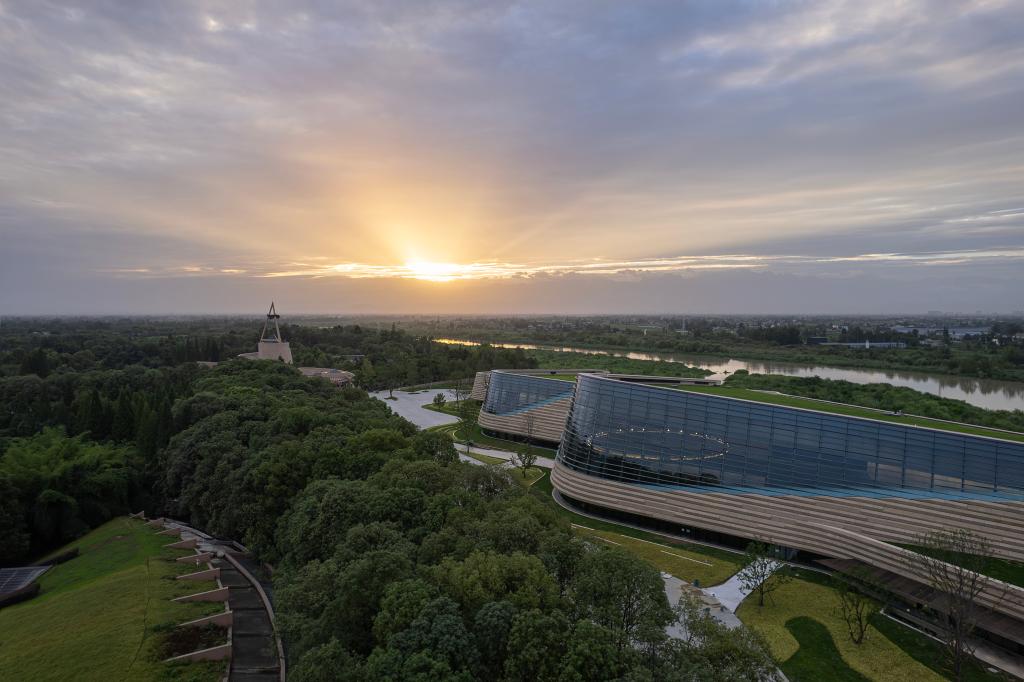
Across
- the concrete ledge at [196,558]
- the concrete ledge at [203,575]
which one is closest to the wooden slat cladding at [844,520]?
the concrete ledge at [203,575]

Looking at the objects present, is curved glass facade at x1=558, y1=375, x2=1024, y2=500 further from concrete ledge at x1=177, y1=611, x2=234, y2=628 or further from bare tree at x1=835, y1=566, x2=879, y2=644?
concrete ledge at x1=177, y1=611, x2=234, y2=628

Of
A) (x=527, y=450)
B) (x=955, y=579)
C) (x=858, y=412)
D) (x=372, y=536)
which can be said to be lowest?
(x=527, y=450)

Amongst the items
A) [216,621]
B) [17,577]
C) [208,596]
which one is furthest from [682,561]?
[17,577]

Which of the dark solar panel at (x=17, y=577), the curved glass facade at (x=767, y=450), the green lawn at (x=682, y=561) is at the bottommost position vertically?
the dark solar panel at (x=17, y=577)

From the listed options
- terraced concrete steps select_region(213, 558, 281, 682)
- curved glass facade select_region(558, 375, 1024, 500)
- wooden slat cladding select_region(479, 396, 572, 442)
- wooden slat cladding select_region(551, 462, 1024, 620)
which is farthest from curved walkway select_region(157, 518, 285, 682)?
wooden slat cladding select_region(479, 396, 572, 442)

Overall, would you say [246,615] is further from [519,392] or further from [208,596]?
[519,392]

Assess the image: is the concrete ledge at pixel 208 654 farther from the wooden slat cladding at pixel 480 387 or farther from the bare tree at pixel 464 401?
the wooden slat cladding at pixel 480 387
